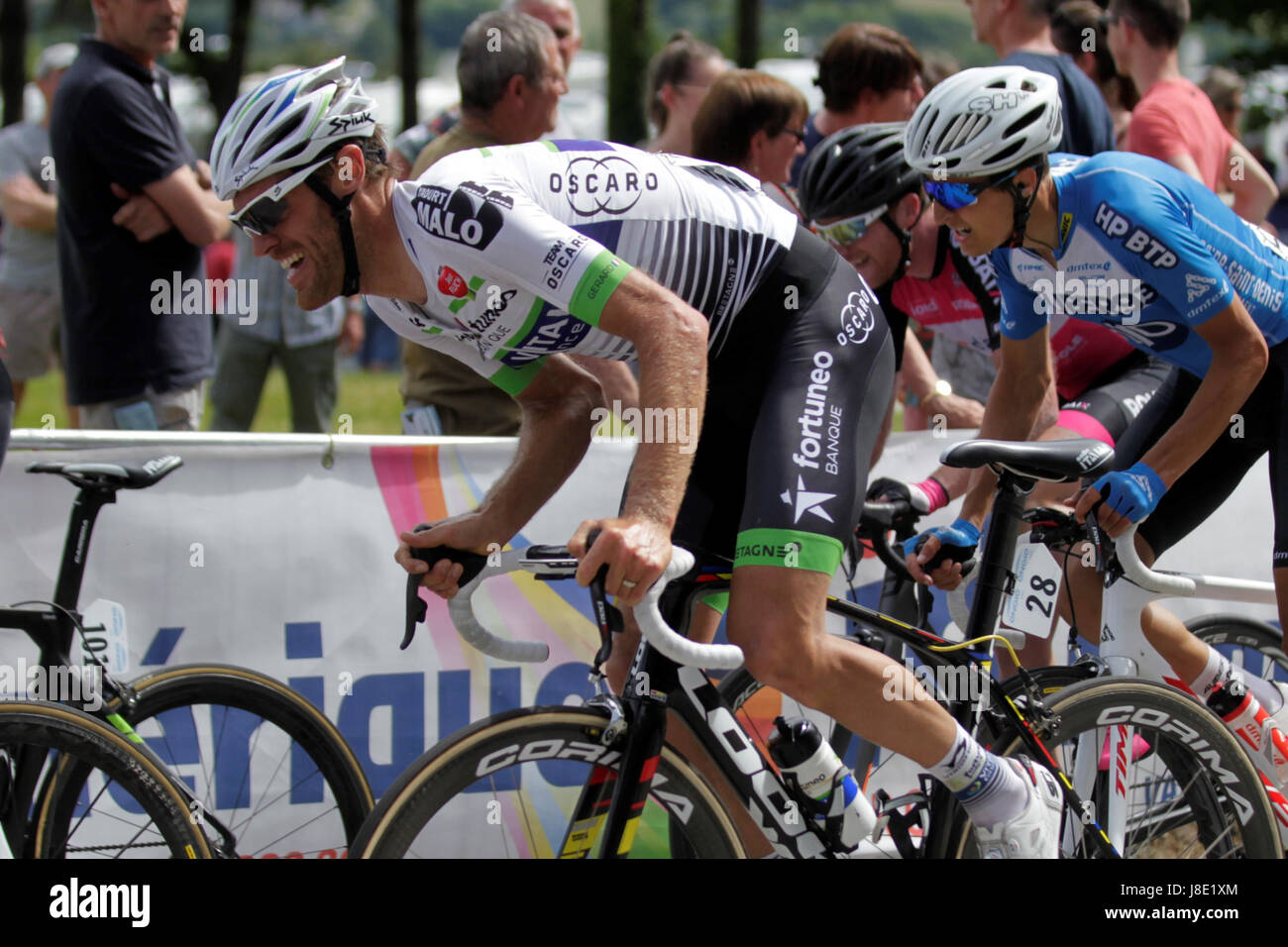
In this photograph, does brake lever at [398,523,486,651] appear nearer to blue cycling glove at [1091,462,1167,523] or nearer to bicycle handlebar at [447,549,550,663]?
bicycle handlebar at [447,549,550,663]

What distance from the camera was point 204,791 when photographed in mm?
3982

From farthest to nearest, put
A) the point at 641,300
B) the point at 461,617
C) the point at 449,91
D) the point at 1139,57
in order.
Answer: the point at 449,91 < the point at 1139,57 < the point at 461,617 < the point at 641,300

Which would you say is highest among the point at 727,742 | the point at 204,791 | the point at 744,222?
the point at 744,222

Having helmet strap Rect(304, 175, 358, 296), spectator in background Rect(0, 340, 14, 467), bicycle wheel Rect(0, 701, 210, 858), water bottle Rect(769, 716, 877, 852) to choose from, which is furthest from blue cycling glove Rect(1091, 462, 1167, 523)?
spectator in background Rect(0, 340, 14, 467)

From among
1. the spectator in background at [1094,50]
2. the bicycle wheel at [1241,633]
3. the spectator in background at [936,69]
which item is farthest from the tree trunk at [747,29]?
the bicycle wheel at [1241,633]

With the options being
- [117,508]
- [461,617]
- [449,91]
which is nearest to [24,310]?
[117,508]

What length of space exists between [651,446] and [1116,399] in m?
2.29

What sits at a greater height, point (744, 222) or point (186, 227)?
point (744, 222)

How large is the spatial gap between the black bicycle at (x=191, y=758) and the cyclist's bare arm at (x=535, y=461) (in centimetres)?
77

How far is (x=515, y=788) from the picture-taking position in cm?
323

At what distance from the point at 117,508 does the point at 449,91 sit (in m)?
28.1

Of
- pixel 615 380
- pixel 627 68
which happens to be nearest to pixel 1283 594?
pixel 615 380

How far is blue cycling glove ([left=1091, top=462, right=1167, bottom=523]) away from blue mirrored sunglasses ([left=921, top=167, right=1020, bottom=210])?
764 millimetres

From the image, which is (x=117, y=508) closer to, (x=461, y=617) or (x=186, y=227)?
(x=186, y=227)
